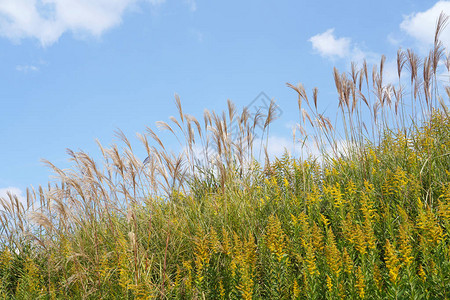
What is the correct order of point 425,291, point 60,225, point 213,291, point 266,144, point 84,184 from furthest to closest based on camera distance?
point 266,144 < point 60,225 < point 84,184 < point 213,291 < point 425,291

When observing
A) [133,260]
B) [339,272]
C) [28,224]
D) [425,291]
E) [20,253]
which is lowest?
[425,291]

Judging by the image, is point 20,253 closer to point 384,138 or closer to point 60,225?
point 60,225

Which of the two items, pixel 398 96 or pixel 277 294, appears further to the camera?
pixel 398 96

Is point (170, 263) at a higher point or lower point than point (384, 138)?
lower

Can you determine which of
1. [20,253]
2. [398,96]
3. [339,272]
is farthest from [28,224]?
[398,96]

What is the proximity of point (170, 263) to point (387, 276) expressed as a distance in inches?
86.5

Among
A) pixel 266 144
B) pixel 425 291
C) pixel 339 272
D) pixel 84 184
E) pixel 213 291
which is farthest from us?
pixel 266 144

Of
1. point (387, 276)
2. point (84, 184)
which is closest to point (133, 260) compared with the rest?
point (84, 184)

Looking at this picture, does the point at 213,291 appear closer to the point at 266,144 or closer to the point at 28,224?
the point at 266,144

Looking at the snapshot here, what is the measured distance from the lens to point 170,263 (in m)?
4.16

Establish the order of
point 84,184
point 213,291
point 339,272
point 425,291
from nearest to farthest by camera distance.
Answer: point 425,291
point 339,272
point 213,291
point 84,184

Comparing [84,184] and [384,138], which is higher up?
[384,138]

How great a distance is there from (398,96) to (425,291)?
407 cm

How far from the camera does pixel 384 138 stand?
608cm
